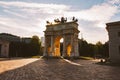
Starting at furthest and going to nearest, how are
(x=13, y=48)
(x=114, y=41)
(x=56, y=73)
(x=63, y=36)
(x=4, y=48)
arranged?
(x=13, y=48), (x=4, y=48), (x=63, y=36), (x=114, y=41), (x=56, y=73)

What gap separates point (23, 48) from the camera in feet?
194

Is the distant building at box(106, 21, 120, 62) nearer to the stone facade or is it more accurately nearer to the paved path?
the paved path

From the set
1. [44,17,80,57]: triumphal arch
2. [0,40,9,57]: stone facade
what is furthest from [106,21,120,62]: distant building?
[0,40,9,57]: stone facade

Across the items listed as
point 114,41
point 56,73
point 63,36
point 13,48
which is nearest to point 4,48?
point 13,48

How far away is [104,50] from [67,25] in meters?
25.3

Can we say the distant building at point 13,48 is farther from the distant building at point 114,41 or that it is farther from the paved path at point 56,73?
the distant building at point 114,41

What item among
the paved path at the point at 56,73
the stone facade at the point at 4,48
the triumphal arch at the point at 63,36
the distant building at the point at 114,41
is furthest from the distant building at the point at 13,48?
the distant building at the point at 114,41

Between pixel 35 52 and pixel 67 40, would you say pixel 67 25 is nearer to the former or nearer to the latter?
pixel 67 40

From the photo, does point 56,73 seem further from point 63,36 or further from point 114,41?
point 63,36

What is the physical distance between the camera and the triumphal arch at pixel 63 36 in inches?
1673

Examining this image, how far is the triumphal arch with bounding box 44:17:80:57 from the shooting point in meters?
42.5

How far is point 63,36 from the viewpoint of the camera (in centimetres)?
4419

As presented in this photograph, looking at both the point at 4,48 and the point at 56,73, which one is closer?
the point at 56,73

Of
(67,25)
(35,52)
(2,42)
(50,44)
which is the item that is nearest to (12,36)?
(35,52)
